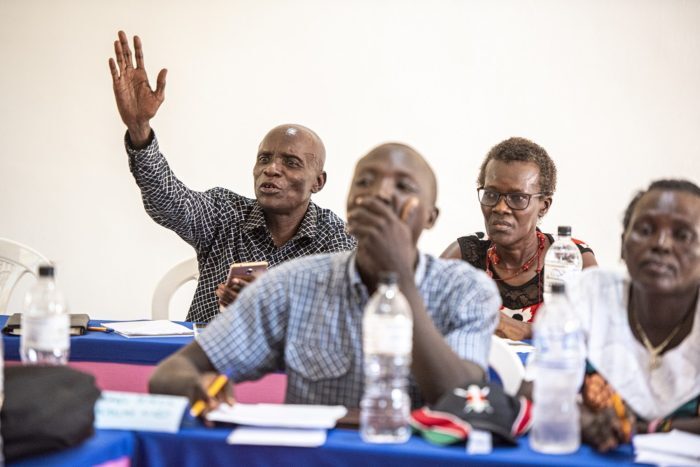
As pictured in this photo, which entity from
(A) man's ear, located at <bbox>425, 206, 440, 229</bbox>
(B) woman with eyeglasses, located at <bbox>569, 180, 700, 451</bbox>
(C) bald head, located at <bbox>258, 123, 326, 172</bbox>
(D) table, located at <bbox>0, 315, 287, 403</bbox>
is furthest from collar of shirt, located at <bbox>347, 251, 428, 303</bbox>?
(C) bald head, located at <bbox>258, 123, 326, 172</bbox>

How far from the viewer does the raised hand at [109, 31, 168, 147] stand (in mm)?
3391

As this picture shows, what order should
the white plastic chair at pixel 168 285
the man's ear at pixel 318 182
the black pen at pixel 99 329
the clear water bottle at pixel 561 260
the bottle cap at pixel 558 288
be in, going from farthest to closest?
the white plastic chair at pixel 168 285 < the man's ear at pixel 318 182 < the clear water bottle at pixel 561 260 < the black pen at pixel 99 329 < the bottle cap at pixel 558 288

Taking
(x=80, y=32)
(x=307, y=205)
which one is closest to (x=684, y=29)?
(x=307, y=205)

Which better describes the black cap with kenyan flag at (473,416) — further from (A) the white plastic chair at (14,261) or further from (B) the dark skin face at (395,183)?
(A) the white plastic chair at (14,261)

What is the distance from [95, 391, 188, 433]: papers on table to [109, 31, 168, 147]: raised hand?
1.94 m

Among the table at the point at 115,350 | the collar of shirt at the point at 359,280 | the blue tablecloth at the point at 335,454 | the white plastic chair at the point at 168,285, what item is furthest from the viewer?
the white plastic chair at the point at 168,285

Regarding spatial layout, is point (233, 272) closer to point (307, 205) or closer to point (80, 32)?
point (307, 205)

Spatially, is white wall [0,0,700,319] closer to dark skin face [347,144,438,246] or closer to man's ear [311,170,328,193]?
man's ear [311,170,328,193]

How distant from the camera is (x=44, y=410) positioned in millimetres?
1450

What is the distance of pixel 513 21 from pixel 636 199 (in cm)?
336

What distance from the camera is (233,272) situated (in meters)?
3.14

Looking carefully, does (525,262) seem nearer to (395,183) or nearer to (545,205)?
(545,205)

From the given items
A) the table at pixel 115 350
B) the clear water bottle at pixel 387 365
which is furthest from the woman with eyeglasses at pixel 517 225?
the clear water bottle at pixel 387 365

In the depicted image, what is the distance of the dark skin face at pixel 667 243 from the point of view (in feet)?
6.55
